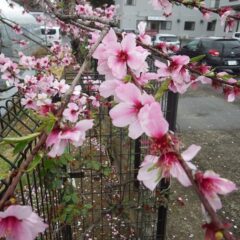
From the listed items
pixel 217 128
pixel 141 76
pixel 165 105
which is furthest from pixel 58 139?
pixel 217 128

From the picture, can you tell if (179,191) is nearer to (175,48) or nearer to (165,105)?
(165,105)

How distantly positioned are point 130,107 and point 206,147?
5.14 m

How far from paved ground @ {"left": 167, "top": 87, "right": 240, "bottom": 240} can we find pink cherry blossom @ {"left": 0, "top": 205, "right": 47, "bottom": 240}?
285 cm

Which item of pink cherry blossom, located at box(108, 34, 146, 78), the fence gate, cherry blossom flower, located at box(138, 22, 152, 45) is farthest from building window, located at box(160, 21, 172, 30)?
pink cherry blossom, located at box(108, 34, 146, 78)

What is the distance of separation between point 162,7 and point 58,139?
1507 millimetres

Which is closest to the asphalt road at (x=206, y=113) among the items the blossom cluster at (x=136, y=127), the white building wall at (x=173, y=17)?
the blossom cluster at (x=136, y=127)

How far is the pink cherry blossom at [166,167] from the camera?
0.63m

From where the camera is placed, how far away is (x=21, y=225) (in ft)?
2.28

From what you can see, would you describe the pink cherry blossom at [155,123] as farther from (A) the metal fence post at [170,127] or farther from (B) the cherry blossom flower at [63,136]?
(A) the metal fence post at [170,127]

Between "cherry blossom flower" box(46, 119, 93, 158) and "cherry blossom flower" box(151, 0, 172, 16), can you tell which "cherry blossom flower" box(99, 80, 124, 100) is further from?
"cherry blossom flower" box(151, 0, 172, 16)

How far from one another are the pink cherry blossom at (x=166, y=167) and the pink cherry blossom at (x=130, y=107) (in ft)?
0.37

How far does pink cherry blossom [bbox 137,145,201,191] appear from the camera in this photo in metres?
0.63

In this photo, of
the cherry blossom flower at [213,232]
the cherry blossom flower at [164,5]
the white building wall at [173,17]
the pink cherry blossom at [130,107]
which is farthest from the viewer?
the white building wall at [173,17]

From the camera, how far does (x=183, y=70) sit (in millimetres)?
1209
